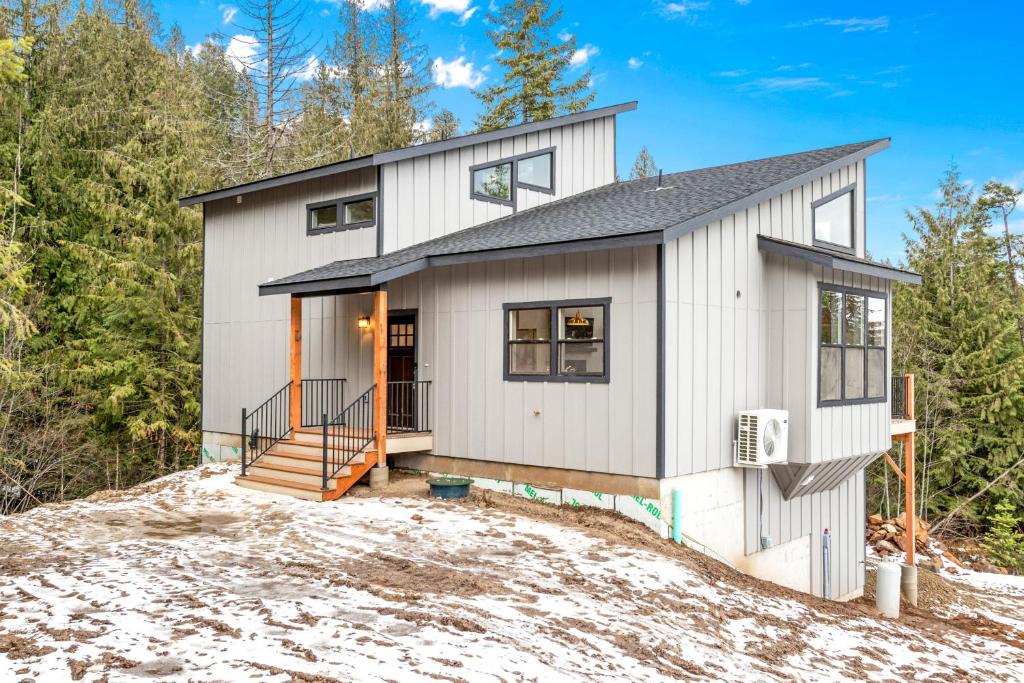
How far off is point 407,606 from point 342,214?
8233 millimetres

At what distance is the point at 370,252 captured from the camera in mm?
12453

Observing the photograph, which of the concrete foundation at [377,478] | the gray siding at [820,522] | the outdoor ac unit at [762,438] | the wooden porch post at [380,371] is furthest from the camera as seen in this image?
the gray siding at [820,522]

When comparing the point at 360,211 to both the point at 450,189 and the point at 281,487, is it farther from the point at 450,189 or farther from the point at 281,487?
the point at 281,487

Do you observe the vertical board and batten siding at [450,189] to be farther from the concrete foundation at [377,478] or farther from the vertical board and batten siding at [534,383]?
the concrete foundation at [377,478]

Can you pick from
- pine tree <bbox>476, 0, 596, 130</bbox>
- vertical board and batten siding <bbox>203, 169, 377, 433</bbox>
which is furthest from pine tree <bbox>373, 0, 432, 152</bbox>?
vertical board and batten siding <bbox>203, 169, 377, 433</bbox>

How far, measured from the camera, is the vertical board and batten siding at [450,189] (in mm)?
12367

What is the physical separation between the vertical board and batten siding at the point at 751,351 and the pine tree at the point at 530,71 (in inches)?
768

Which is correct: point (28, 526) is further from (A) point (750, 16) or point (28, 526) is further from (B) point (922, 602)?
(A) point (750, 16)

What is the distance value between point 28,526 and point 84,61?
1648 cm

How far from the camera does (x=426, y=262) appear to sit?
10922 mm

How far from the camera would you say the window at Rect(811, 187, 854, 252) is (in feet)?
39.9

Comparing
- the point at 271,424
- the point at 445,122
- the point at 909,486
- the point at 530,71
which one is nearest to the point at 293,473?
the point at 271,424

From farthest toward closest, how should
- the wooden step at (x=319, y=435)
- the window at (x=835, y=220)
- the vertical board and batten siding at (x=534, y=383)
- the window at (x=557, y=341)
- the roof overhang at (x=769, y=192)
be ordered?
the window at (x=835, y=220), the wooden step at (x=319, y=435), the window at (x=557, y=341), the vertical board and batten siding at (x=534, y=383), the roof overhang at (x=769, y=192)

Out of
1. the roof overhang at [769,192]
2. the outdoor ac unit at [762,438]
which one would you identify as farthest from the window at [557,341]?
the outdoor ac unit at [762,438]
